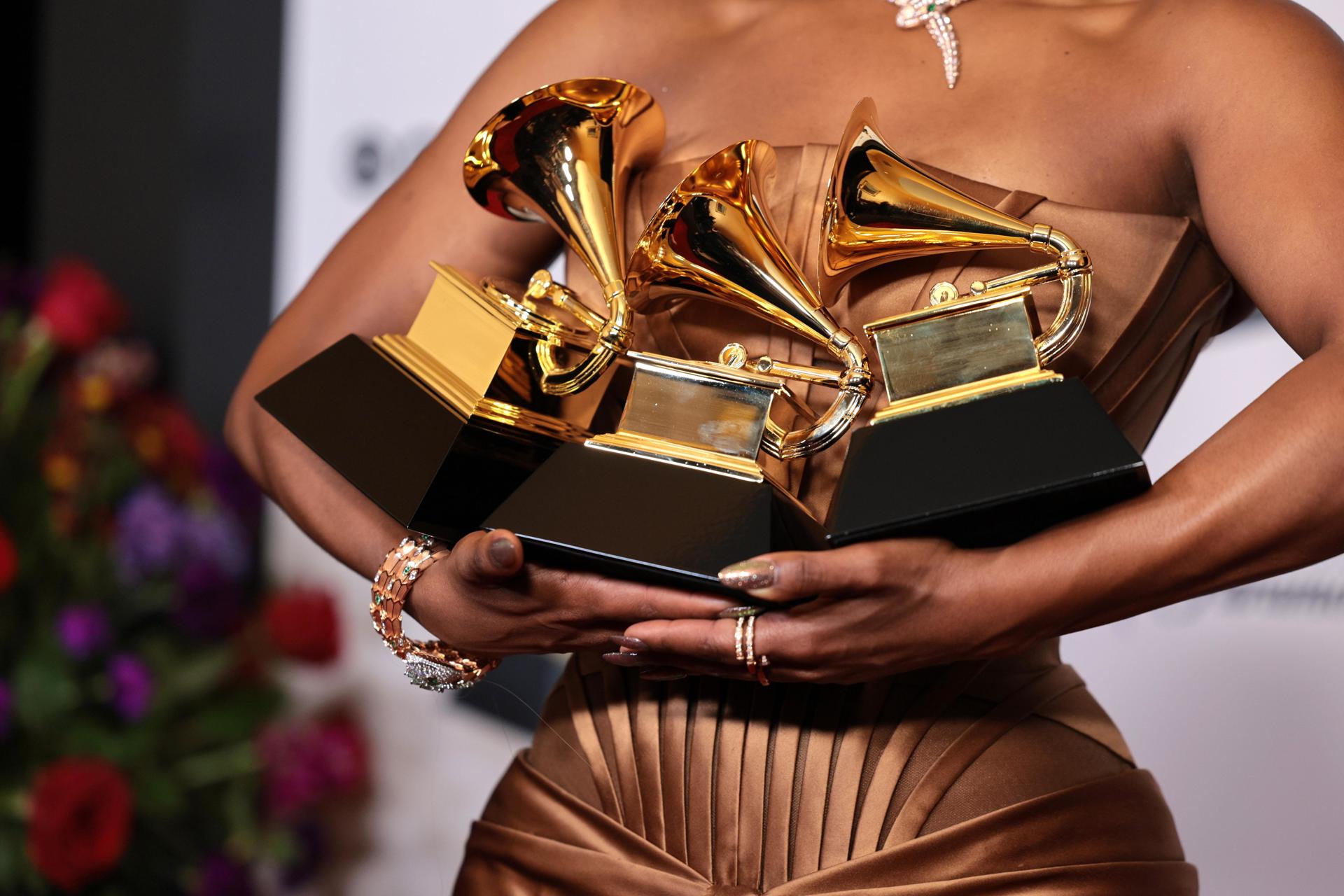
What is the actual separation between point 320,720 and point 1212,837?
134 cm

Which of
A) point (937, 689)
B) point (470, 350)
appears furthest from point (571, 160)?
point (937, 689)

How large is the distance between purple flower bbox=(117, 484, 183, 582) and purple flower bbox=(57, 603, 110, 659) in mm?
85

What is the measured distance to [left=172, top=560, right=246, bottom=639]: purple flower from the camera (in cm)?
182

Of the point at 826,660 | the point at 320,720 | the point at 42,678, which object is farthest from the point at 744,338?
the point at 320,720

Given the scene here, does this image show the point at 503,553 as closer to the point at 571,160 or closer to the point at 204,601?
the point at 571,160

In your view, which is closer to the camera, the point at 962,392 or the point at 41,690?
the point at 962,392

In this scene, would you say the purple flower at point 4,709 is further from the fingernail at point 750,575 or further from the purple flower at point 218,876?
the fingernail at point 750,575

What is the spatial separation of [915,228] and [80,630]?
4.67ft

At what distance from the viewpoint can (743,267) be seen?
2.26 feet

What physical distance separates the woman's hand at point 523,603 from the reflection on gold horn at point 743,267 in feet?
0.37

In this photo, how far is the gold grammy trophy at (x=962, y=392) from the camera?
56 cm

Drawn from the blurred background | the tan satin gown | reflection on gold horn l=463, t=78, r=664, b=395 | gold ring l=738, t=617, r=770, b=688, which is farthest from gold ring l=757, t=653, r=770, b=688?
the blurred background

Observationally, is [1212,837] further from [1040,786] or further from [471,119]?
[471,119]

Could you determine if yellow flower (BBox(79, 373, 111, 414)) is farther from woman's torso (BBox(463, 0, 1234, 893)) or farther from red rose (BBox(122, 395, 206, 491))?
woman's torso (BBox(463, 0, 1234, 893))
